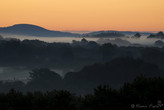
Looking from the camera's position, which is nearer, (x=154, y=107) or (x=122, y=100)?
(x=154, y=107)

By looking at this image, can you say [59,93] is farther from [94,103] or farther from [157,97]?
[157,97]

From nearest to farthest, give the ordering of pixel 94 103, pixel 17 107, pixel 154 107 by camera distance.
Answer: pixel 154 107
pixel 94 103
pixel 17 107

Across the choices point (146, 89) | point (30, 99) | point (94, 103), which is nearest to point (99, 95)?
point (94, 103)

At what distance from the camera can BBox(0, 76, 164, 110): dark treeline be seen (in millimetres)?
32906

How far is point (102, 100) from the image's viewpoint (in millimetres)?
34719

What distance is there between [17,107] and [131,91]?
14140 mm

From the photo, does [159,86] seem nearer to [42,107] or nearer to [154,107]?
[154,107]

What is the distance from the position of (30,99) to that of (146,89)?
47.5ft

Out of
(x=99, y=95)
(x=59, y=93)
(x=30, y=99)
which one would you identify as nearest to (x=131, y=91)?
(x=99, y=95)

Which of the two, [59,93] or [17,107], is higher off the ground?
[59,93]

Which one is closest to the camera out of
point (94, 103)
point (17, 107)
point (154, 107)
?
point (154, 107)

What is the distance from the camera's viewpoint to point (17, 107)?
121 ft

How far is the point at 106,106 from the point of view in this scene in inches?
1361

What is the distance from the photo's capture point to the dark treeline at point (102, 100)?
32906mm
